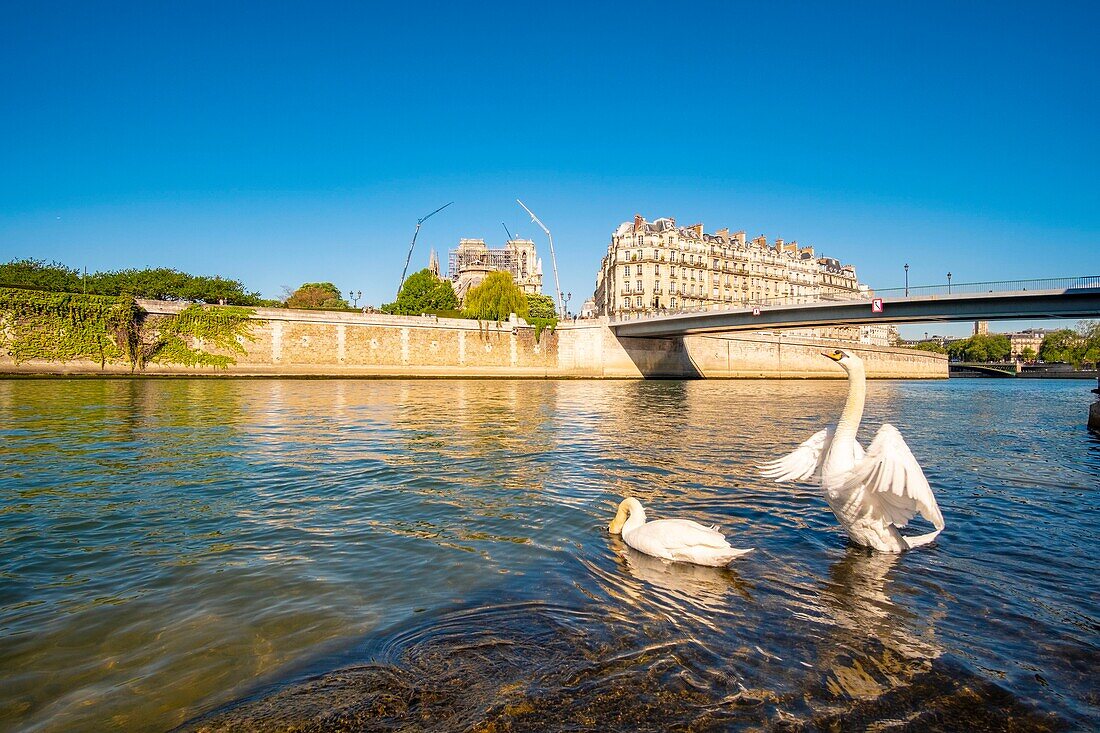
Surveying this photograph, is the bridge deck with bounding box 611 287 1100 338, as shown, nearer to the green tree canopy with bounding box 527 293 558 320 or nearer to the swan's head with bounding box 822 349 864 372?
the green tree canopy with bounding box 527 293 558 320

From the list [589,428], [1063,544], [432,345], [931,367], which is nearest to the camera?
[1063,544]

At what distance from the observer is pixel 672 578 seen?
6172 millimetres

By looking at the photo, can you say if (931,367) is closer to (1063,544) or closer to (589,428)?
(589,428)

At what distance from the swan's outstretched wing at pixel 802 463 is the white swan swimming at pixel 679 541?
120cm

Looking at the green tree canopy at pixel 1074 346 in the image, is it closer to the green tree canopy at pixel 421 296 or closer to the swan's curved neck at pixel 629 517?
the green tree canopy at pixel 421 296

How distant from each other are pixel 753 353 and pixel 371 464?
73144mm

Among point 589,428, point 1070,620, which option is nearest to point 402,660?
point 1070,620

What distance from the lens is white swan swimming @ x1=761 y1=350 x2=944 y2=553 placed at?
5.58 metres

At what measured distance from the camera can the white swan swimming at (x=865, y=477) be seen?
5.58m

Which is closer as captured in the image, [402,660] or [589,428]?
[402,660]

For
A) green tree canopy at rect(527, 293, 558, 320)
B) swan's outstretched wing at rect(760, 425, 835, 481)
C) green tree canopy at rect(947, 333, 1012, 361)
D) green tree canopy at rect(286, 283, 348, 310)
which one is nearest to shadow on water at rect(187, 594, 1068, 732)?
swan's outstretched wing at rect(760, 425, 835, 481)

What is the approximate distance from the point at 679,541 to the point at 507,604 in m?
2.11

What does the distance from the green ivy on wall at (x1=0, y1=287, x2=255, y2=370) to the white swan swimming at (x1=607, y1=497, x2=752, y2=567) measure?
2046 inches

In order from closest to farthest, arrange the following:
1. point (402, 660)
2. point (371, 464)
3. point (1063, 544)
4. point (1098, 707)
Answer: point (1098, 707) < point (402, 660) < point (1063, 544) < point (371, 464)
